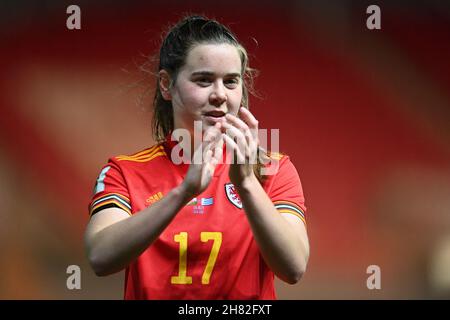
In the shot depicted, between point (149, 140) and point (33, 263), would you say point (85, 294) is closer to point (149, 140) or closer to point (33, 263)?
point (33, 263)

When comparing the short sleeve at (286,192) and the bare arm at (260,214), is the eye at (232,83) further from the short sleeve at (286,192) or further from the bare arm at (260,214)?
the short sleeve at (286,192)

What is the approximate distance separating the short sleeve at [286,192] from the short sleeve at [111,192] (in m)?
0.32

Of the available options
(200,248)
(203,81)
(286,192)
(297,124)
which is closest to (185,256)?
(200,248)

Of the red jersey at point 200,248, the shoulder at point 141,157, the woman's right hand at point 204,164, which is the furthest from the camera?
the shoulder at point 141,157

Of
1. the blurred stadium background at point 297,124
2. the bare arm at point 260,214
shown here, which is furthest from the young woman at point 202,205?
the blurred stadium background at point 297,124

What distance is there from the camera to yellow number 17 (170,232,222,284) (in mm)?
1456

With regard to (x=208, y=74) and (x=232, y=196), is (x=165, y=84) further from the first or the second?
(x=232, y=196)

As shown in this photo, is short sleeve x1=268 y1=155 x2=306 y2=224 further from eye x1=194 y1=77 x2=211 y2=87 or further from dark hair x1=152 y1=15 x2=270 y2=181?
eye x1=194 y1=77 x2=211 y2=87

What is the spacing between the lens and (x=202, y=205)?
152 cm

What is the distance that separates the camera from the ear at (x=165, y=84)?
1.62m

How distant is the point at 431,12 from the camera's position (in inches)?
117

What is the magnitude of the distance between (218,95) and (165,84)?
0.22 metres

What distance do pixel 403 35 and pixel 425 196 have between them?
2.28 ft

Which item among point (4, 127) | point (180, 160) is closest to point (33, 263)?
point (4, 127)
